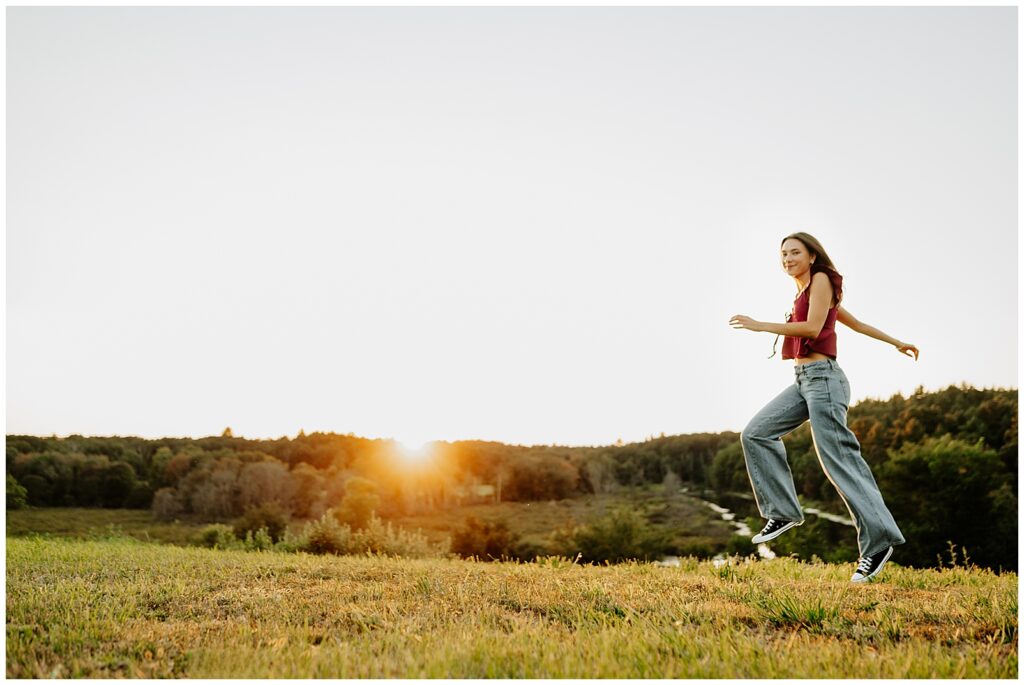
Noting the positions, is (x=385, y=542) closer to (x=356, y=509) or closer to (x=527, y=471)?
(x=356, y=509)

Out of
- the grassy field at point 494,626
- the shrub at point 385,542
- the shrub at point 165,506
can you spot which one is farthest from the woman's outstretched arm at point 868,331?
the shrub at point 165,506

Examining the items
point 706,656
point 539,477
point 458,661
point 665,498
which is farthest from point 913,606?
point 665,498

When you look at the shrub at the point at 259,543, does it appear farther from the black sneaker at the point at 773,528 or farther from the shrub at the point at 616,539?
the shrub at the point at 616,539

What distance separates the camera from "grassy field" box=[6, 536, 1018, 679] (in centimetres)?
344

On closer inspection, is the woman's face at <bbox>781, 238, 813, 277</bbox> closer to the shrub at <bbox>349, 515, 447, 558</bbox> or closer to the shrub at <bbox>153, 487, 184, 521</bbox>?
the shrub at <bbox>349, 515, 447, 558</bbox>

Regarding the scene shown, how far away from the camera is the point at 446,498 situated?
156ft

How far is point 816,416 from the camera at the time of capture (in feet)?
18.7

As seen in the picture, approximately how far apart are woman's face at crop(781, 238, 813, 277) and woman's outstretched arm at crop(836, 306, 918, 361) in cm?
50

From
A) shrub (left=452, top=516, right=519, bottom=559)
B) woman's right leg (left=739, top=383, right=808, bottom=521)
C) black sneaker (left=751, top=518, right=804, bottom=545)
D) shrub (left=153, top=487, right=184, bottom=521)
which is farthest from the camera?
shrub (left=153, top=487, right=184, bottom=521)

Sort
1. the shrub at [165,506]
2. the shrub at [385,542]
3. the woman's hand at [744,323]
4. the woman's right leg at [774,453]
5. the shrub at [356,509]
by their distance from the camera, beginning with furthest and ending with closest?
the shrub at [165,506]
the shrub at [356,509]
the shrub at [385,542]
the woman's right leg at [774,453]
the woman's hand at [744,323]

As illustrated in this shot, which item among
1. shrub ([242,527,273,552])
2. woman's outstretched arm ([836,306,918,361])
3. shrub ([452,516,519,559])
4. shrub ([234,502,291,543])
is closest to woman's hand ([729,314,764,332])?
woman's outstretched arm ([836,306,918,361])

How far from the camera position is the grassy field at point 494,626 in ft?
11.3

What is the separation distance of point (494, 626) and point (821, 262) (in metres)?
4.05

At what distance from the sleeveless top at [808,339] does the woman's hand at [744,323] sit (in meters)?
0.66
